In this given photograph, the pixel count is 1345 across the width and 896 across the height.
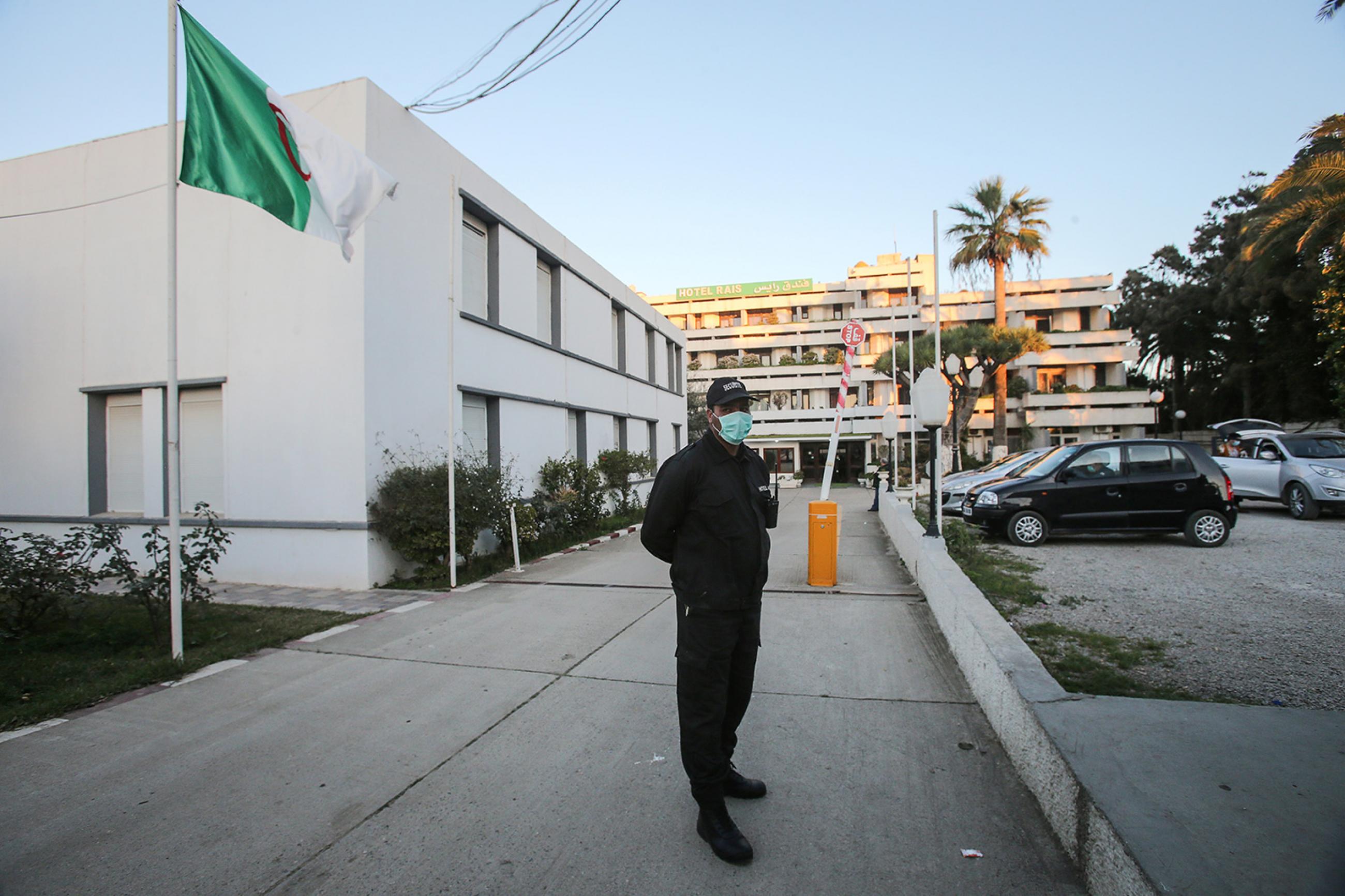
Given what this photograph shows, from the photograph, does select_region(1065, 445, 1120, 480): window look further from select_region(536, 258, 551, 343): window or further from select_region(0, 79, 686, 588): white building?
select_region(536, 258, 551, 343): window

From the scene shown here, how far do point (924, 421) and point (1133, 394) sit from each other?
151 ft

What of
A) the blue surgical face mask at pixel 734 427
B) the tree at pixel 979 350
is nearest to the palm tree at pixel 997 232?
the tree at pixel 979 350

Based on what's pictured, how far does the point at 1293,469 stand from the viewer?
13.7m

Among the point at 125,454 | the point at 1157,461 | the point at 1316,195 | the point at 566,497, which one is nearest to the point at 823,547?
the point at 566,497

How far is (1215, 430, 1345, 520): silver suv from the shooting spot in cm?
1305

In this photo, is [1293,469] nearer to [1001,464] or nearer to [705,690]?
[1001,464]

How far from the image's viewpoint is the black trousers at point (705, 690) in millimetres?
2822

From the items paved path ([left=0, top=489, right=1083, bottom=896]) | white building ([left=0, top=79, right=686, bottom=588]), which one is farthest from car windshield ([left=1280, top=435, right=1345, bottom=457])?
white building ([left=0, top=79, right=686, bottom=588])

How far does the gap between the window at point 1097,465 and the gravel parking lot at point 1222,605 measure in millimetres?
1128

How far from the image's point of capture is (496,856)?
277cm

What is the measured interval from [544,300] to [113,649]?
10.0 metres

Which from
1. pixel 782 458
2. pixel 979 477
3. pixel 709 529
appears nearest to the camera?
pixel 709 529

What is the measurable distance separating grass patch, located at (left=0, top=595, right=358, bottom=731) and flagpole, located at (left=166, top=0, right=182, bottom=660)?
11.8 inches

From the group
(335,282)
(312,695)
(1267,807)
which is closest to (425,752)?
(312,695)
